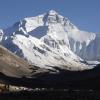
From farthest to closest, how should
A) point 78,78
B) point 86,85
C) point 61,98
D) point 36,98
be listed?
point 78,78 < point 86,85 < point 36,98 < point 61,98

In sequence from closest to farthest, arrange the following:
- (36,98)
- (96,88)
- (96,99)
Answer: (96,99)
(36,98)
(96,88)

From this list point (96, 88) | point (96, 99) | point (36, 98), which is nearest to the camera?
point (96, 99)

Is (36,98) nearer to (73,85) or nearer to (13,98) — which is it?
(13,98)

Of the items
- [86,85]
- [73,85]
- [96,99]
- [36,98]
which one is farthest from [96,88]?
[96,99]

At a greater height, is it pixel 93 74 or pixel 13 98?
pixel 93 74

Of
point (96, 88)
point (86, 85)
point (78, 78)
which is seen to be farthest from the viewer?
point (78, 78)

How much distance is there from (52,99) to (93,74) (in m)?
57.2

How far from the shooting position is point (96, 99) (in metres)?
115

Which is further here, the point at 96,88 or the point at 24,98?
the point at 96,88

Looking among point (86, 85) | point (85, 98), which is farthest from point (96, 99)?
point (86, 85)

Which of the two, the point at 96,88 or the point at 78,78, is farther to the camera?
the point at 78,78

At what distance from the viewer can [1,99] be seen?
433ft

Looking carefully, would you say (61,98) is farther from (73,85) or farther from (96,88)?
(73,85)

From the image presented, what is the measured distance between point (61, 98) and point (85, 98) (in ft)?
24.0
